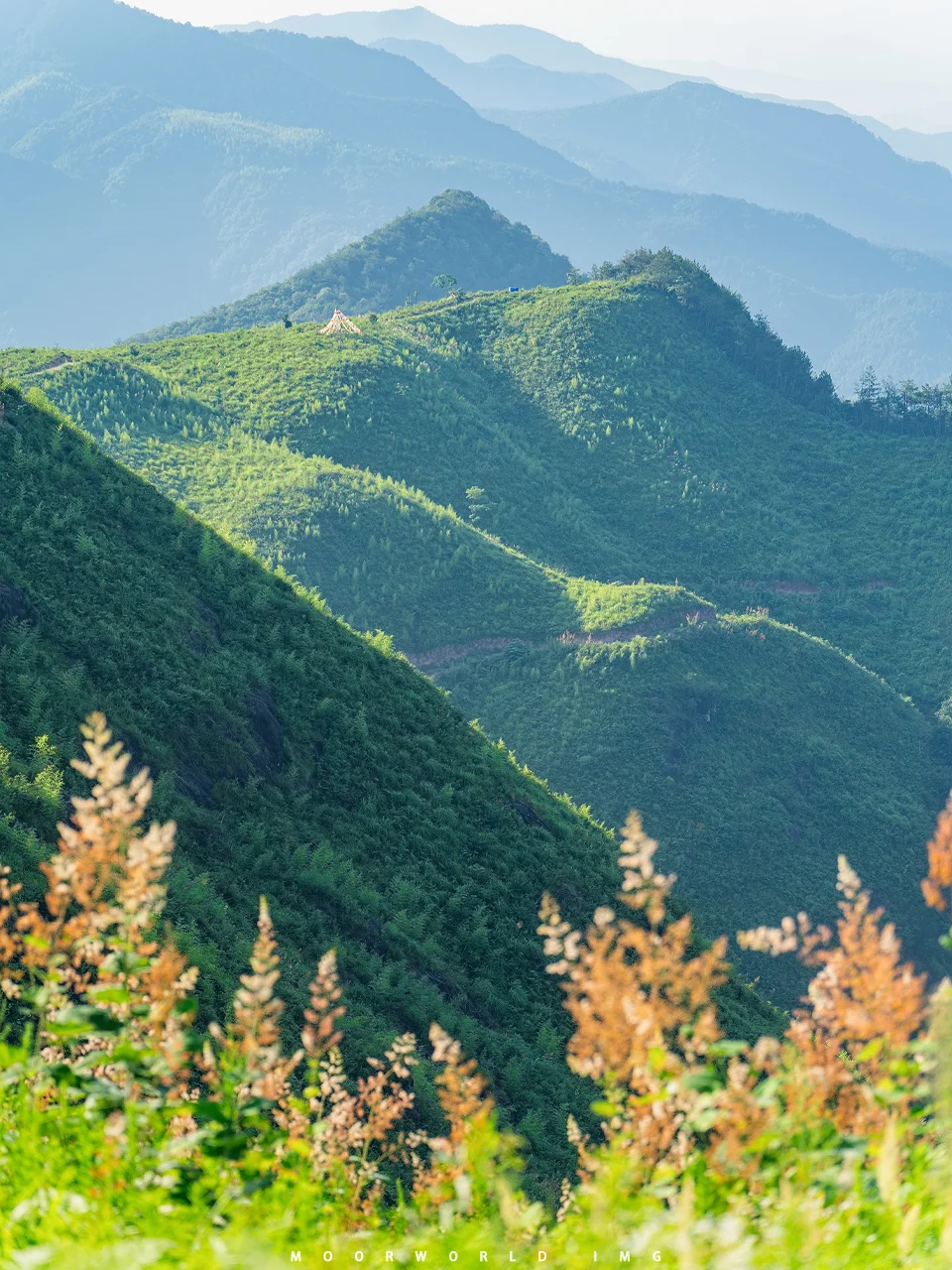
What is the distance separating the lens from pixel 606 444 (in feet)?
280

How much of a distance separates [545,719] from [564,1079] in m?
35.7

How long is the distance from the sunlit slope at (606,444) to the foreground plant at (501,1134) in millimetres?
59731

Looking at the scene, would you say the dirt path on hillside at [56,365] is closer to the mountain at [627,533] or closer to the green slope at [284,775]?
the mountain at [627,533]

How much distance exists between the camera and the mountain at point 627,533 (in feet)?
169

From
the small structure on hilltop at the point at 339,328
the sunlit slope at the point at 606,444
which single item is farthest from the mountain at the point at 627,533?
the small structure on hilltop at the point at 339,328

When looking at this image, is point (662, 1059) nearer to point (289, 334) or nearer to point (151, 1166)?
point (151, 1166)

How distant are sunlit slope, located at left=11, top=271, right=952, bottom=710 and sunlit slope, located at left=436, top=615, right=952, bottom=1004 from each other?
1137cm

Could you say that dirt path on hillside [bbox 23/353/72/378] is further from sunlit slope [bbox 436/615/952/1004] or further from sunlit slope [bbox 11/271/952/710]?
sunlit slope [bbox 436/615/952/1004]

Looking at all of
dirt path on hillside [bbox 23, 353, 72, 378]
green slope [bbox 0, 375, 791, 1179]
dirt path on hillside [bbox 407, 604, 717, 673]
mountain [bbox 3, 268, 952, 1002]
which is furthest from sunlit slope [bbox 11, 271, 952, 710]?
green slope [bbox 0, 375, 791, 1179]

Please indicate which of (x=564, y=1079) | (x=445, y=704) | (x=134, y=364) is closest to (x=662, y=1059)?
(x=564, y=1079)

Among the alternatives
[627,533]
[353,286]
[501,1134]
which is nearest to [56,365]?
[627,533]

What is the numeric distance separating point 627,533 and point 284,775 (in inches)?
2388

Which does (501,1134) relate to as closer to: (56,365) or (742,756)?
(742,756)

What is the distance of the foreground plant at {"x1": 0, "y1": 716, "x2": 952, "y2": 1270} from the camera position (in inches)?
165
